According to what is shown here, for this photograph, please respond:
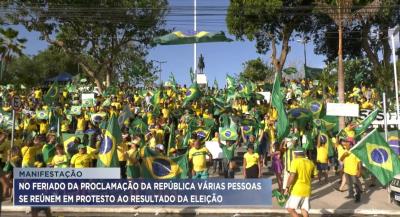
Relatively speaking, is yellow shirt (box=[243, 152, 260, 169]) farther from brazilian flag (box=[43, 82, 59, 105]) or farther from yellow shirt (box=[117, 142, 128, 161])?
brazilian flag (box=[43, 82, 59, 105])

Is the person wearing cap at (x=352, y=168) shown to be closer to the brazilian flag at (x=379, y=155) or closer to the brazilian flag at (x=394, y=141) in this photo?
the brazilian flag at (x=379, y=155)

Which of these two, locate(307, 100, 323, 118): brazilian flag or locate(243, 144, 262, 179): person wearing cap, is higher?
locate(307, 100, 323, 118): brazilian flag

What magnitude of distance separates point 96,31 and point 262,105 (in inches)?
631

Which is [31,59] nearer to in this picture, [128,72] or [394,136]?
[128,72]

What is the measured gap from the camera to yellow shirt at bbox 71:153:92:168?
10250mm

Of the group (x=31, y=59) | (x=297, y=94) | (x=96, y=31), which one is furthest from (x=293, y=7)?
(x=31, y=59)

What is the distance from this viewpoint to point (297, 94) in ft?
76.2

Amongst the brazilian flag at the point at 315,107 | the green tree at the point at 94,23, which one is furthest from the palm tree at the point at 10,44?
the brazilian flag at the point at 315,107

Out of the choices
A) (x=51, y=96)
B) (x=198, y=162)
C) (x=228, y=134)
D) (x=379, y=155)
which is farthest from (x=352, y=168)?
(x=51, y=96)

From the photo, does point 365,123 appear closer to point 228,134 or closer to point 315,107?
point 315,107

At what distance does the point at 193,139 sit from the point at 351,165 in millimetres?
3673

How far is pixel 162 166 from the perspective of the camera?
1046 centimetres

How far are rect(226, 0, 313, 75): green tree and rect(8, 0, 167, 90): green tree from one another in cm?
497
